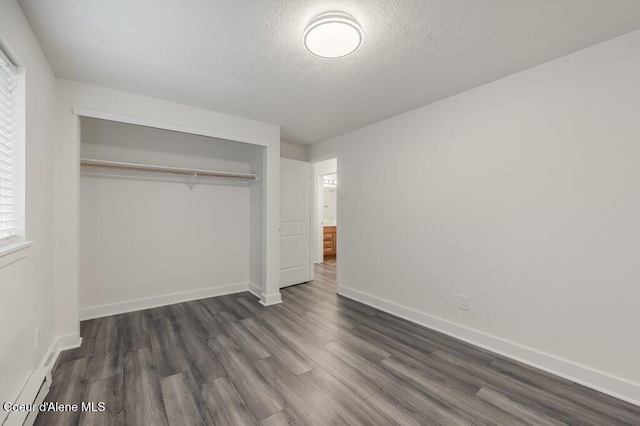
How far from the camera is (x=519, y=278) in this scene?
2305mm

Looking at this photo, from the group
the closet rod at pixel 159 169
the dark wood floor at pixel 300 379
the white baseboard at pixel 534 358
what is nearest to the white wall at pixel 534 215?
the white baseboard at pixel 534 358

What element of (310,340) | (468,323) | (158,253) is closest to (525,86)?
(468,323)

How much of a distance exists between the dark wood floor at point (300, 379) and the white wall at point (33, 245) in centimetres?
36

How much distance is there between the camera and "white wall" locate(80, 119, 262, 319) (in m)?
3.07

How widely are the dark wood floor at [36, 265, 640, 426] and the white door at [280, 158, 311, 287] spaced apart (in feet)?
4.95

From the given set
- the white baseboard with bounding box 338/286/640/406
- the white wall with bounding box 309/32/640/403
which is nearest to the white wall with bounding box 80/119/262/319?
the white wall with bounding box 309/32/640/403

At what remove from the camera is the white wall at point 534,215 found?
1.85 metres

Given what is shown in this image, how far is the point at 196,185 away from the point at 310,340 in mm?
2643

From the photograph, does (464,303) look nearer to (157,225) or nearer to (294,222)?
(294,222)

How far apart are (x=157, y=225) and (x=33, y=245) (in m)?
1.66

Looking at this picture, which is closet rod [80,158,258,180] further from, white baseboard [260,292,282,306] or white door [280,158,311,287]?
white baseboard [260,292,282,306]

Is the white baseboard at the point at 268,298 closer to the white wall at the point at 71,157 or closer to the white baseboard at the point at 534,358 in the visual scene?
the white baseboard at the point at 534,358

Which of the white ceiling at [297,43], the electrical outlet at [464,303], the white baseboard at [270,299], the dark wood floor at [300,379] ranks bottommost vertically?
the dark wood floor at [300,379]

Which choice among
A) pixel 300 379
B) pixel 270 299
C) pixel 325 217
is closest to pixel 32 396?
pixel 300 379
